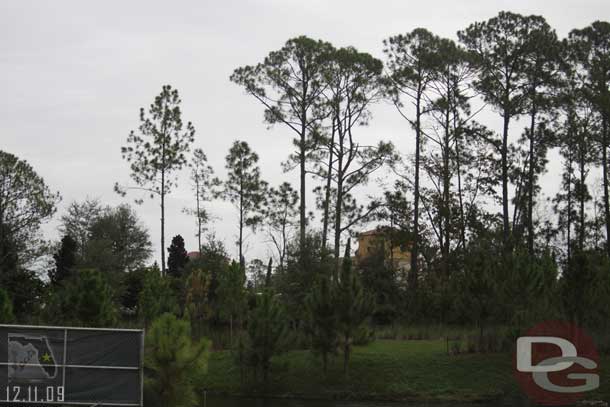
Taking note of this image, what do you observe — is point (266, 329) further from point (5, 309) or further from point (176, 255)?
point (176, 255)

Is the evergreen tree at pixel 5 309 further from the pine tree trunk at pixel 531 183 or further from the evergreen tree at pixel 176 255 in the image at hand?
the evergreen tree at pixel 176 255

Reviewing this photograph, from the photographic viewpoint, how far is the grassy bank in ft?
111

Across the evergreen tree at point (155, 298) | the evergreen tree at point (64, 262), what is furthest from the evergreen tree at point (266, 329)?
the evergreen tree at point (64, 262)

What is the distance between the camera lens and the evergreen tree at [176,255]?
66375mm

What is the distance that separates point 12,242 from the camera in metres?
52.9

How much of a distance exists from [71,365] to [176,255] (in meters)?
47.0

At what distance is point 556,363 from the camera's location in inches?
1300

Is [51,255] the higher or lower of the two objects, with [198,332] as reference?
higher

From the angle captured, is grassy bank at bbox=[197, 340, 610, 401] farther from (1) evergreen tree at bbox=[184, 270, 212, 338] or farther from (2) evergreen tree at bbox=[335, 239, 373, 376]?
(1) evergreen tree at bbox=[184, 270, 212, 338]

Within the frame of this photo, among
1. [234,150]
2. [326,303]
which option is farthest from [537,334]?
[234,150]

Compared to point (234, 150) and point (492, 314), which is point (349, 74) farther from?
point (492, 314)

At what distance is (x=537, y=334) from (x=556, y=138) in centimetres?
1933

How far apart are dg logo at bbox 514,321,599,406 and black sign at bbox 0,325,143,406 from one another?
17514mm

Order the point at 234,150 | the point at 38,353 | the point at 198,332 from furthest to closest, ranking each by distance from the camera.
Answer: the point at 234,150, the point at 198,332, the point at 38,353
